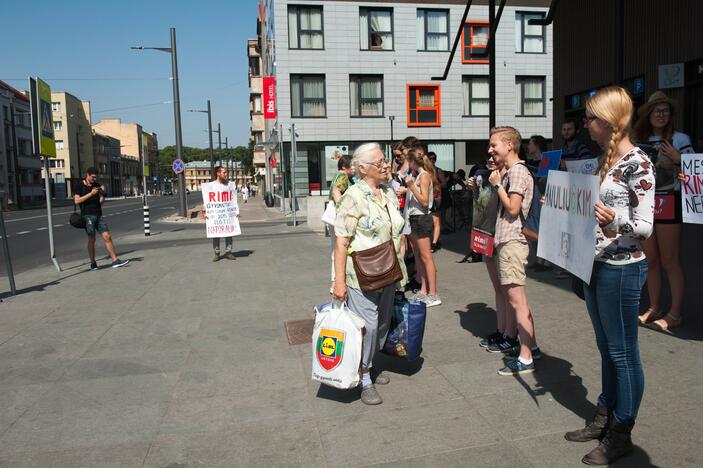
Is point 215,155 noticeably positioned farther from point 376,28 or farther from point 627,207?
point 627,207

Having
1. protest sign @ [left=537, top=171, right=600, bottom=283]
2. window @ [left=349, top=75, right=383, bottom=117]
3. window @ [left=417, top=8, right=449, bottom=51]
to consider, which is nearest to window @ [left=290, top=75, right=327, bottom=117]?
window @ [left=349, top=75, right=383, bottom=117]

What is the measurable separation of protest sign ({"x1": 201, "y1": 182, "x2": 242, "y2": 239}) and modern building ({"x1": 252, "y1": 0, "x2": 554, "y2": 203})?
59.4 ft

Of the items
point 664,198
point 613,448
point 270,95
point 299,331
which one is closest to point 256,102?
point 270,95

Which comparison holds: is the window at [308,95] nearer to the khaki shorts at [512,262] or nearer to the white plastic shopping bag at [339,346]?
the khaki shorts at [512,262]

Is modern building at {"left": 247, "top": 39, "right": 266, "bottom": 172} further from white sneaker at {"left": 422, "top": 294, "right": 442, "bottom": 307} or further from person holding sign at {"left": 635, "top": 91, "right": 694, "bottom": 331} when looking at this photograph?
person holding sign at {"left": 635, "top": 91, "right": 694, "bottom": 331}

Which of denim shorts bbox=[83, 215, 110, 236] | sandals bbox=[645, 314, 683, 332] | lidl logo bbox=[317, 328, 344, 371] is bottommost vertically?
sandals bbox=[645, 314, 683, 332]

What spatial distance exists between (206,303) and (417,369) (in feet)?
11.9

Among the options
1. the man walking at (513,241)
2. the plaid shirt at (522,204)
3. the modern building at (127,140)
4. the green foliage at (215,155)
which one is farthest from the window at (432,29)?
the modern building at (127,140)

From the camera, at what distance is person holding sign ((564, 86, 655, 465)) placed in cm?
268

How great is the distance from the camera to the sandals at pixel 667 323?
493cm

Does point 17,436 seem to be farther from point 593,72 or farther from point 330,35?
point 330,35

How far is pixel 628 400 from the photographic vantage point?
9.33ft

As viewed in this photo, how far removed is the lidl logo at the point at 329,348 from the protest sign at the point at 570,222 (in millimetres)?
1413

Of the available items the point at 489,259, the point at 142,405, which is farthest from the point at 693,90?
the point at 142,405
